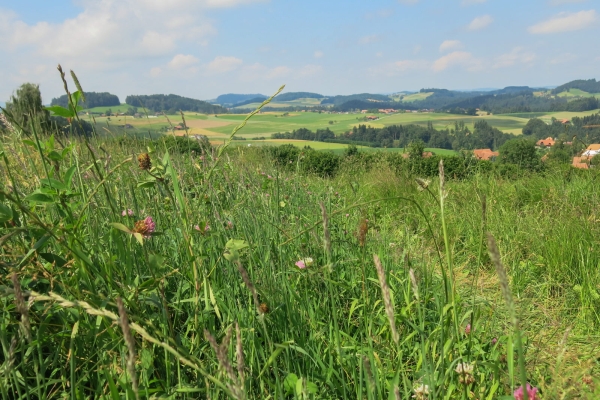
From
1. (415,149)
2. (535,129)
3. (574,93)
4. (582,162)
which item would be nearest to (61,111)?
(582,162)

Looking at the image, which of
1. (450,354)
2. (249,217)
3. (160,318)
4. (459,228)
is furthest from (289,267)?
(459,228)

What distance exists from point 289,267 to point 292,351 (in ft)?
1.54

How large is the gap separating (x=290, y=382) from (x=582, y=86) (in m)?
152

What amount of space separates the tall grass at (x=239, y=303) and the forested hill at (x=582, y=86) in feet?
441

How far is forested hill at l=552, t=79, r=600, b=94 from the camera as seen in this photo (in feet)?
374

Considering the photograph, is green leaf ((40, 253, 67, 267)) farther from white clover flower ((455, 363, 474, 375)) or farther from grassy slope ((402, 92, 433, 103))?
grassy slope ((402, 92, 433, 103))

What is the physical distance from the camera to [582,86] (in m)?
120

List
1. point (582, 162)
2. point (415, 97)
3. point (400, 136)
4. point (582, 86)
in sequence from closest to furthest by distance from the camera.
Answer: point (582, 162) → point (400, 136) → point (582, 86) → point (415, 97)

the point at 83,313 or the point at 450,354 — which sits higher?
the point at 83,313

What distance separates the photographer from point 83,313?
3.94 feet

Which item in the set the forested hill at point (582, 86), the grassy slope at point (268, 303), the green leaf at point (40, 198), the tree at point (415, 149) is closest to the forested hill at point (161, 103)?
the grassy slope at point (268, 303)

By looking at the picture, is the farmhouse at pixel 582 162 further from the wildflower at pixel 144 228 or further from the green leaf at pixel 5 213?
the green leaf at pixel 5 213

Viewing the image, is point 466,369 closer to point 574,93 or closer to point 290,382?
point 290,382

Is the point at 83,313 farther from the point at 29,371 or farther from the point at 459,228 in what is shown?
the point at 459,228
